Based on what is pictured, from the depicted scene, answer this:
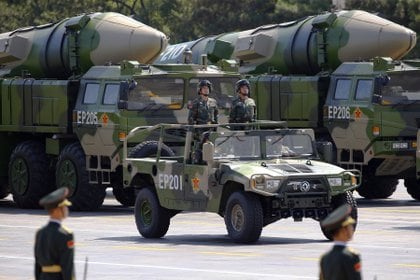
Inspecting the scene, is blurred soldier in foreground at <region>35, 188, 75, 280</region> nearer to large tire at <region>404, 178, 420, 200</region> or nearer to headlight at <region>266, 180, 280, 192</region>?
headlight at <region>266, 180, 280, 192</region>

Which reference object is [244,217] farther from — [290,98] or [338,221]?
[290,98]

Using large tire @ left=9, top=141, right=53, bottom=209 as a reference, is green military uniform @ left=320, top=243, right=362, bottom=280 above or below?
above

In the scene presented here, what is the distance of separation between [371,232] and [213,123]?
9.39 ft

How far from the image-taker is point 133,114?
92.9 ft

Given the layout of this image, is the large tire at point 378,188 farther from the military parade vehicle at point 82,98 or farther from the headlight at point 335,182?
the headlight at point 335,182

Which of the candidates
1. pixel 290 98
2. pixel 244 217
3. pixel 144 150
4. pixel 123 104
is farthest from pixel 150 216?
pixel 290 98

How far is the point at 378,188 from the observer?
1246 inches

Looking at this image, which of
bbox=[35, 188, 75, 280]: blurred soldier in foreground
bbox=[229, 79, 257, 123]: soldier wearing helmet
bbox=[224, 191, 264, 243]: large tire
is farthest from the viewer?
bbox=[229, 79, 257, 123]: soldier wearing helmet

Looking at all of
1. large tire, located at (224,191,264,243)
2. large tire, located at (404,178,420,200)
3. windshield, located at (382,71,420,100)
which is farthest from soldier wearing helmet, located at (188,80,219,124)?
large tire, located at (404,178,420,200)

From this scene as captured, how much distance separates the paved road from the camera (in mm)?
17875

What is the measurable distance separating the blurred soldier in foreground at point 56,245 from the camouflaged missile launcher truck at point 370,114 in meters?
18.0

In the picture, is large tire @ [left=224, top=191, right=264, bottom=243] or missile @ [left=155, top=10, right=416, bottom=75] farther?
missile @ [left=155, top=10, right=416, bottom=75]

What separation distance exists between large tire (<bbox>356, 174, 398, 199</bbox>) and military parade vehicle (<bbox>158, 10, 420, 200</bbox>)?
0.07 ft

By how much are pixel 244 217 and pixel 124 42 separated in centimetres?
1035
